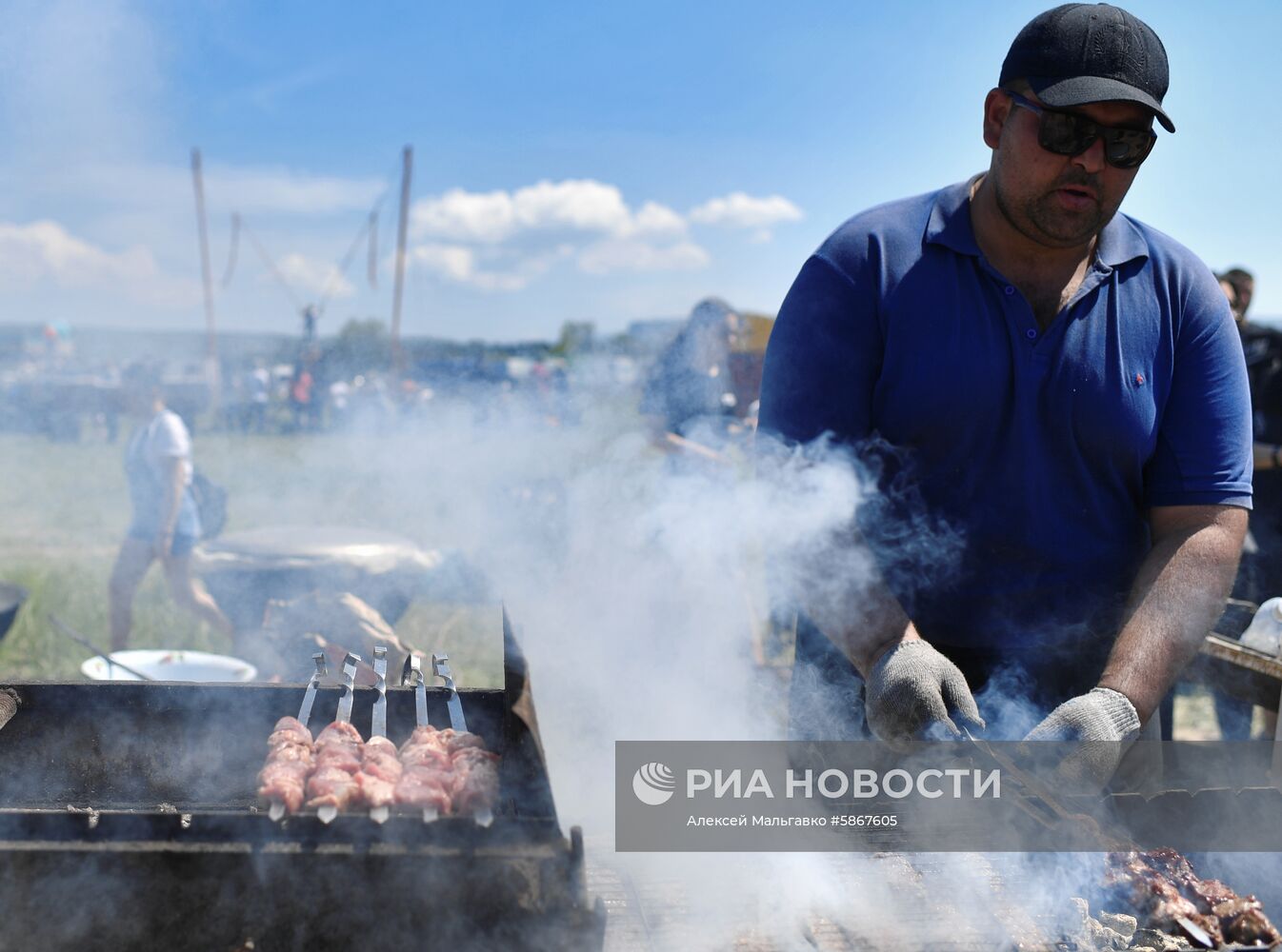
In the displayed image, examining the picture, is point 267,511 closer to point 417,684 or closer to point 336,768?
point 417,684

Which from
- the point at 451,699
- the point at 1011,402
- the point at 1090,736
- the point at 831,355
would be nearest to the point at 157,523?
the point at 451,699

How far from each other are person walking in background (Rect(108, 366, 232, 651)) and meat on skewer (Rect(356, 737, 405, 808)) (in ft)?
14.0

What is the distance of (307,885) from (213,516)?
5368 millimetres

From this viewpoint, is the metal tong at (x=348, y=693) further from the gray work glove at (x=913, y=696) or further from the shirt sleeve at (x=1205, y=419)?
the shirt sleeve at (x=1205, y=419)

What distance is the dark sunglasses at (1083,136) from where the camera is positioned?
6.48ft

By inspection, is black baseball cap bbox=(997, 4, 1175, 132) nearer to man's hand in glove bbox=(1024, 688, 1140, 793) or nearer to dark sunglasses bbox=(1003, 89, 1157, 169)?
dark sunglasses bbox=(1003, 89, 1157, 169)

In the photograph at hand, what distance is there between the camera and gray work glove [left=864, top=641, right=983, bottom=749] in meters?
1.87

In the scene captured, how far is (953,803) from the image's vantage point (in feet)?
6.16

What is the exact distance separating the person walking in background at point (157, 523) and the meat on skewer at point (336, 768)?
417 centimetres

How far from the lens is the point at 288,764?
189 cm

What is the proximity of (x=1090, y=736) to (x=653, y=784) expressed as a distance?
2.97ft

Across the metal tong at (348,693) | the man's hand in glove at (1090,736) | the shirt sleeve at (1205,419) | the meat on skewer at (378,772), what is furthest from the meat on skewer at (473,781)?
the shirt sleeve at (1205,419)

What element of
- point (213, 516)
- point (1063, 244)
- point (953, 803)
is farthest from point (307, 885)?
point (213, 516)

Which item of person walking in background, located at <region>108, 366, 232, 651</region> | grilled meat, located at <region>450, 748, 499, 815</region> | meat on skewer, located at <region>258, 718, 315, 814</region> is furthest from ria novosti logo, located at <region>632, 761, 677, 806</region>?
person walking in background, located at <region>108, 366, 232, 651</region>
